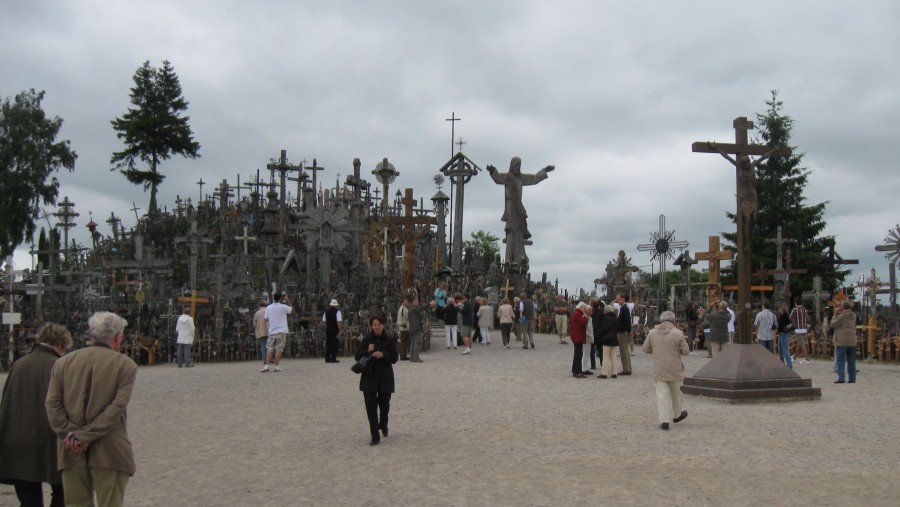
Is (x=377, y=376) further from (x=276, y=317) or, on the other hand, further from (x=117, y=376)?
(x=276, y=317)

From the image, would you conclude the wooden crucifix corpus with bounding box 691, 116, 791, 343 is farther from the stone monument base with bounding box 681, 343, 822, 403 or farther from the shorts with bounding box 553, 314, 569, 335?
the shorts with bounding box 553, 314, 569, 335

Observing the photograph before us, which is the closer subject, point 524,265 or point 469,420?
point 469,420

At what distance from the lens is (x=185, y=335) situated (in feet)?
65.7

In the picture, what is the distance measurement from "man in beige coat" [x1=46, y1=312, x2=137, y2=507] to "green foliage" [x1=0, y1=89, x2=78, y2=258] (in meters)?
43.7

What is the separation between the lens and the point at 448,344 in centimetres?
2484

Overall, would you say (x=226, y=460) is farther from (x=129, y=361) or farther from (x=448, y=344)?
(x=448, y=344)

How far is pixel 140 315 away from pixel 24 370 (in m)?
16.5

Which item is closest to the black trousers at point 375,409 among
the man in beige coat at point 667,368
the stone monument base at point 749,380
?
the man in beige coat at point 667,368

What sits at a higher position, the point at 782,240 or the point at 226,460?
the point at 782,240

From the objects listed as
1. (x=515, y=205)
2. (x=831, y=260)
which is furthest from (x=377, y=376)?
(x=831, y=260)

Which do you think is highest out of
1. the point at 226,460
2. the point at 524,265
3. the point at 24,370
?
A: the point at 524,265

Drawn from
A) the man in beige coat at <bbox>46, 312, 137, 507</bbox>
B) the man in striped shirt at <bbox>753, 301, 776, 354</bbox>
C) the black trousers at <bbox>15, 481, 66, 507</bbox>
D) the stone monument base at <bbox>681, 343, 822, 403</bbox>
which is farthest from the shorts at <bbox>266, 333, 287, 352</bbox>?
the man in beige coat at <bbox>46, 312, 137, 507</bbox>

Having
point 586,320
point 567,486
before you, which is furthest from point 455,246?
point 567,486

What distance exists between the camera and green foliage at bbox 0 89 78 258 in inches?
1738
